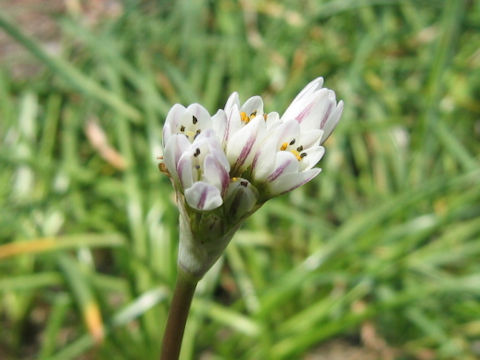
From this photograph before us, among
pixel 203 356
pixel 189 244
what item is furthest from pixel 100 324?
pixel 189 244

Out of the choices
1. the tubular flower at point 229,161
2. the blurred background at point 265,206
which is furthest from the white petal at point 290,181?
the blurred background at point 265,206

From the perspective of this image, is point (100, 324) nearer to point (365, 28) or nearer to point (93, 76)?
point (93, 76)

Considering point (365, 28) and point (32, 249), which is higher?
point (365, 28)

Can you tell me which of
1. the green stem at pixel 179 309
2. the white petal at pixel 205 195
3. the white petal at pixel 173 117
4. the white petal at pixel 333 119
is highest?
the white petal at pixel 173 117

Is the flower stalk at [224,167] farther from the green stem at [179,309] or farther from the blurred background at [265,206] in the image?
the blurred background at [265,206]

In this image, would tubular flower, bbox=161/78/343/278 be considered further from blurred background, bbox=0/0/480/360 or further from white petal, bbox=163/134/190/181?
blurred background, bbox=0/0/480/360

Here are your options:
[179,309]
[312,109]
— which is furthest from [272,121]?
[179,309]

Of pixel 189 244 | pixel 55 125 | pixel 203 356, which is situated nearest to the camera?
pixel 189 244
